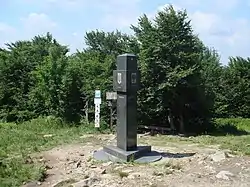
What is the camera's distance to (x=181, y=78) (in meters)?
13.7

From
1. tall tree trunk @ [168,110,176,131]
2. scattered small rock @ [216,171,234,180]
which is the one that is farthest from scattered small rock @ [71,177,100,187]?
tall tree trunk @ [168,110,176,131]

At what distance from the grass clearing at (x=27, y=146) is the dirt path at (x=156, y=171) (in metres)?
0.31

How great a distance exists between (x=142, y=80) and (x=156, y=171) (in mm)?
7426

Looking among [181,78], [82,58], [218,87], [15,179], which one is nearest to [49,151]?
[15,179]

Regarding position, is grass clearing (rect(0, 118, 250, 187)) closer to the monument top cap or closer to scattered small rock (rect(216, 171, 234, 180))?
scattered small rock (rect(216, 171, 234, 180))

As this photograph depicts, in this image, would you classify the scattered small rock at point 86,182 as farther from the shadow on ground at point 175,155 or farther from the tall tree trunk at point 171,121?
the tall tree trunk at point 171,121

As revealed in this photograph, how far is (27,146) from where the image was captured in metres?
10.7

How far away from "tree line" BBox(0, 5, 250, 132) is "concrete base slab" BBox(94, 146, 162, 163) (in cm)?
538

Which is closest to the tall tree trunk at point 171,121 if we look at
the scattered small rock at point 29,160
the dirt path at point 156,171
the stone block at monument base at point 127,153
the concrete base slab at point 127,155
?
the dirt path at point 156,171

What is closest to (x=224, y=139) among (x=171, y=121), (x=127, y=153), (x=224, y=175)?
(x=171, y=121)

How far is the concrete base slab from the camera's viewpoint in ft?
26.3

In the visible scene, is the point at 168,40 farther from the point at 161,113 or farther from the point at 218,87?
the point at 218,87

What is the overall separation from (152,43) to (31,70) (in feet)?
26.7

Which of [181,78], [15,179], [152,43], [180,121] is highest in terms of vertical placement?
[152,43]
